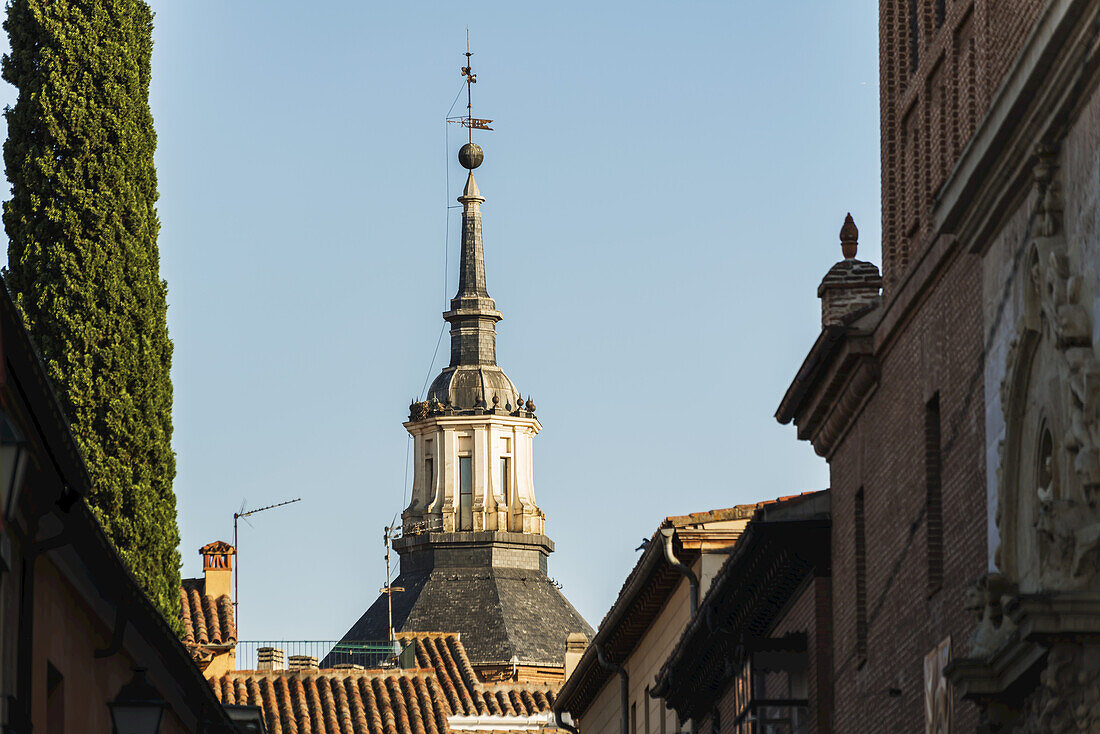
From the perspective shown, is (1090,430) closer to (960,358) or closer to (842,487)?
(960,358)

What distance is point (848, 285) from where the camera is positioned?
21.6m

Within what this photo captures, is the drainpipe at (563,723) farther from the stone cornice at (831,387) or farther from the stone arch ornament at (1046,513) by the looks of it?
the stone arch ornament at (1046,513)

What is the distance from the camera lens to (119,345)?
27.1 m

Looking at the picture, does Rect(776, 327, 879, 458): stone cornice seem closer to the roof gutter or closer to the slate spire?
the roof gutter

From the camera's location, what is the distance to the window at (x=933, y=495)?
17.7m

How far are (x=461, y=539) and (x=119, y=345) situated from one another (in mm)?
75920

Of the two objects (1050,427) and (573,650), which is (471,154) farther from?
(1050,427)

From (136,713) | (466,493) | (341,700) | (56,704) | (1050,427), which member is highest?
(466,493)

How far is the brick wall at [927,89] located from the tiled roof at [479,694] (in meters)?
28.2

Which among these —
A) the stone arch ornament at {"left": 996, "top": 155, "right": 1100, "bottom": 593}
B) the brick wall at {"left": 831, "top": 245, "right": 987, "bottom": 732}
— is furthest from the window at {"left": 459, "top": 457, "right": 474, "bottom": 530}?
the stone arch ornament at {"left": 996, "top": 155, "right": 1100, "bottom": 593}

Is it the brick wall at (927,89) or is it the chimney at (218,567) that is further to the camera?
the chimney at (218,567)

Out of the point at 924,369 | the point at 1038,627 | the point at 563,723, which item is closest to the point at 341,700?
the point at 563,723

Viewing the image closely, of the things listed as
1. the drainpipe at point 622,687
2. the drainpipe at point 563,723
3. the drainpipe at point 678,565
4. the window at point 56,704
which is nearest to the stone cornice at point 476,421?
the drainpipe at point 563,723

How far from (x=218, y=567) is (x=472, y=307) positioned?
5794cm
